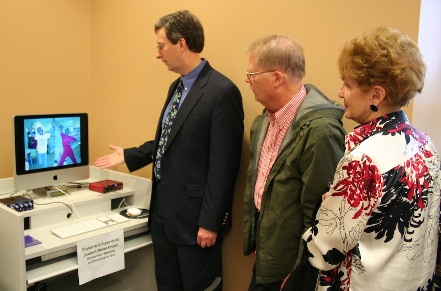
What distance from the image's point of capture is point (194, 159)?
1791 millimetres

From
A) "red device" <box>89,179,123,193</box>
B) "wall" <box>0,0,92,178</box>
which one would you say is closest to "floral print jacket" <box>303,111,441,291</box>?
"red device" <box>89,179,123,193</box>

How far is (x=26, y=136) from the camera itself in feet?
6.26

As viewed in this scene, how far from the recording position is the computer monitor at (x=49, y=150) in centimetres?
190

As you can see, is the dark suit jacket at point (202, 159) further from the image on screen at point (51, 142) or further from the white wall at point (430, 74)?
the white wall at point (430, 74)

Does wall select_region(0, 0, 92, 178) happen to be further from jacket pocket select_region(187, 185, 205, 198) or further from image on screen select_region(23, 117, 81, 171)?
jacket pocket select_region(187, 185, 205, 198)

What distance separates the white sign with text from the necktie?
0.35m

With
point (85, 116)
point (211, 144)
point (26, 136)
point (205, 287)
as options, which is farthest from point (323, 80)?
point (26, 136)

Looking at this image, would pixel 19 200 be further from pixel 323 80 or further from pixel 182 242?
pixel 323 80

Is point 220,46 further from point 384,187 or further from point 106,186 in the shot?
point 384,187

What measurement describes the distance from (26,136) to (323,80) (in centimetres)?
144

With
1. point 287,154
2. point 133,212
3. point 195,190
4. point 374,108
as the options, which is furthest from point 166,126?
point 374,108

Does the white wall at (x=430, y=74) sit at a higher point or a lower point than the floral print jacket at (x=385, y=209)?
higher

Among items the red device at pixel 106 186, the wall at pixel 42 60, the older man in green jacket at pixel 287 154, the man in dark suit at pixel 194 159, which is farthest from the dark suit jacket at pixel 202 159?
the wall at pixel 42 60

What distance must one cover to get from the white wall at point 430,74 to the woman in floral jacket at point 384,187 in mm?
526
